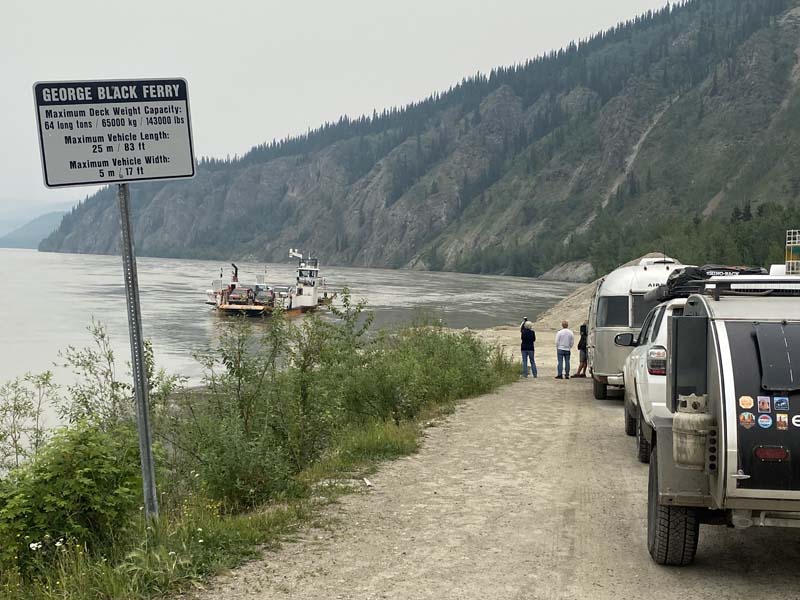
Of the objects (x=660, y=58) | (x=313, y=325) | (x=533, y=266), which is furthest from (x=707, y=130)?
(x=313, y=325)

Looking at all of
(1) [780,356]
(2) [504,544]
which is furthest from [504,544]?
(1) [780,356]

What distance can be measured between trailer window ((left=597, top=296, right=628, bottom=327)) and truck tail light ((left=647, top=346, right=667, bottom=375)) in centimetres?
664

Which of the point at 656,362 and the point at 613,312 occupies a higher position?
the point at 656,362

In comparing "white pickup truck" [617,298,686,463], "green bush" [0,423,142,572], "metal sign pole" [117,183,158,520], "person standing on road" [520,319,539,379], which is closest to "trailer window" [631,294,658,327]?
"white pickup truck" [617,298,686,463]

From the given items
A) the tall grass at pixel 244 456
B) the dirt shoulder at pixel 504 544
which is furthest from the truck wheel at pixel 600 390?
the dirt shoulder at pixel 504 544

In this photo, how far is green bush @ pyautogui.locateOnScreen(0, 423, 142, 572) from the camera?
5730 millimetres

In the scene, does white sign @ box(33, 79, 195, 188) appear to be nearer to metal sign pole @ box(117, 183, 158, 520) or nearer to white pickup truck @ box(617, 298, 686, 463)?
metal sign pole @ box(117, 183, 158, 520)

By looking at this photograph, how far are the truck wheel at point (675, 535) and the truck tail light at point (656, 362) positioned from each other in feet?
10.1

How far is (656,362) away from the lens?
8.80m

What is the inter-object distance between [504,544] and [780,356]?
255 centimetres

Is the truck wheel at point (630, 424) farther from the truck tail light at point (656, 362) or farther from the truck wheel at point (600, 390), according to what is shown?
the truck wheel at point (600, 390)

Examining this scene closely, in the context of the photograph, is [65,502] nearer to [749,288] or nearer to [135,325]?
[135,325]

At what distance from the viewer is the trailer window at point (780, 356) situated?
191 inches

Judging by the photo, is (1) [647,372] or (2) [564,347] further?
(2) [564,347]
